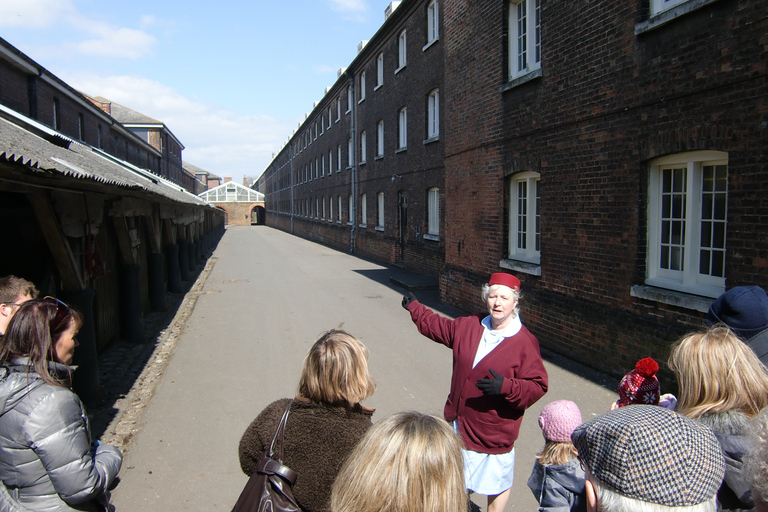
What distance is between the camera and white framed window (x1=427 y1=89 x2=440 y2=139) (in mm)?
16797

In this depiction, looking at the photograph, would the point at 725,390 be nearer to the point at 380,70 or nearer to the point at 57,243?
the point at 57,243

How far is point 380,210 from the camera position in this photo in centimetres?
2356

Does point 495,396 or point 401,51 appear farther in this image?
point 401,51

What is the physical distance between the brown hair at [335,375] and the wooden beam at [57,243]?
166 inches

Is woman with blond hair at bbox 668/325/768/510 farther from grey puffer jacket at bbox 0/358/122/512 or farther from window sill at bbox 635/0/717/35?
window sill at bbox 635/0/717/35

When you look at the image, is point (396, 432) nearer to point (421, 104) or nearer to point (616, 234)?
point (616, 234)

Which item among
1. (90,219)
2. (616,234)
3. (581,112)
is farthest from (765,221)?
(90,219)

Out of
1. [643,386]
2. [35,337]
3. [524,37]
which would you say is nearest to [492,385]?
[643,386]

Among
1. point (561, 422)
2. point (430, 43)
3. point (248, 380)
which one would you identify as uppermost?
point (430, 43)

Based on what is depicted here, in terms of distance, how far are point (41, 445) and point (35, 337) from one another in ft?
1.64

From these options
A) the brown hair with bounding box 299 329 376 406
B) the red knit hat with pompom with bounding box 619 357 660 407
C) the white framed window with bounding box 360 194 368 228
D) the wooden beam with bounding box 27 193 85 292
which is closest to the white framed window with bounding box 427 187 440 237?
Answer: the white framed window with bounding box 360 194 368 228

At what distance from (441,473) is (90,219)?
20.0 feet

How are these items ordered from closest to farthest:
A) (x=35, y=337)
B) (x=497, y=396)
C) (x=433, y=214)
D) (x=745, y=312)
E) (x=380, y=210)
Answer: (x=35, y=337) → (x=745, y=312) → (x=497, y=396) → (x=433, y=214) → (x=380, y=210)

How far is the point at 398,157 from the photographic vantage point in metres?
20.2
